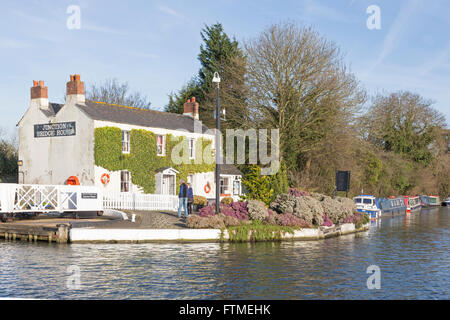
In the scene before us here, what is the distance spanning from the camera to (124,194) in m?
34.7

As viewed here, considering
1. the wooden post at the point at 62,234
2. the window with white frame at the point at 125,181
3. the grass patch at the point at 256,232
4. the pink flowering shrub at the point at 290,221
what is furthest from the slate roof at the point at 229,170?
the wooden post at the point at 62,234

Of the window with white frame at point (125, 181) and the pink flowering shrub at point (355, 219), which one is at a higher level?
the window with white frame at point (125, 181)

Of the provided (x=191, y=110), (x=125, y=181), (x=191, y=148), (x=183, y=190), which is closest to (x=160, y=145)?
(x=191, y=148)

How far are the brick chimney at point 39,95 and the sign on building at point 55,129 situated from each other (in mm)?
1636

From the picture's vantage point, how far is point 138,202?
35094mm

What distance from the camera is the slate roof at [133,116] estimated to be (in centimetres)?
3862

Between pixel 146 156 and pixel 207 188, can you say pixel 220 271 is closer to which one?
pixel 146 156

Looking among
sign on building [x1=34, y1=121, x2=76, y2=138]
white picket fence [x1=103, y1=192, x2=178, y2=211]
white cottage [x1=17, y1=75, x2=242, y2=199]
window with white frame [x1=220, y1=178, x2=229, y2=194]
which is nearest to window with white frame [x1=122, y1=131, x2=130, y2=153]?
white cottage [x1=17, y1=75, x2=242, y2=199]

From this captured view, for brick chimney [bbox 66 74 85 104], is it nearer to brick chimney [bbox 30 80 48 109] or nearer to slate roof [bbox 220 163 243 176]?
brick chimney [bbox 30 80 48 109]

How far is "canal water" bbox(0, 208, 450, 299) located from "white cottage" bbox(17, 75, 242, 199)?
14801 mm

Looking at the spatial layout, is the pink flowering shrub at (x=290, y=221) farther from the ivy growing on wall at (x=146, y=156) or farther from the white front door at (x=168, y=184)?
the white front door at (x=168, y=184)

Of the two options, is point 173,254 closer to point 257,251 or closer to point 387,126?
point 257,251
